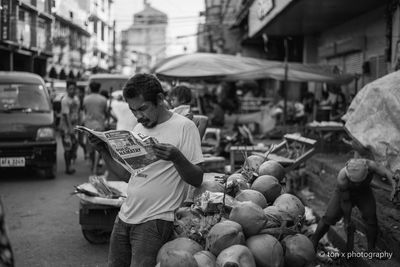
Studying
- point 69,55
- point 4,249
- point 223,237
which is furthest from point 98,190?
point 69,55

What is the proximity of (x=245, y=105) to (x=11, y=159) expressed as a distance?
10.5 metres

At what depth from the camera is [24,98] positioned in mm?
9828

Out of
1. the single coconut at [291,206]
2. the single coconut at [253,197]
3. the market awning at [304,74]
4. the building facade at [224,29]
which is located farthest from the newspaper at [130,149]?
the building facade at [224,29]

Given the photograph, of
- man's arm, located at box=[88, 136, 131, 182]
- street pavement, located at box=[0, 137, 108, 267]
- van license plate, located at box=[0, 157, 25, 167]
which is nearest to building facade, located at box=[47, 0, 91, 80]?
van license plate, located at box=[0, 157, 25, 167]

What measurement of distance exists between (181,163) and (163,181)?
25 cm

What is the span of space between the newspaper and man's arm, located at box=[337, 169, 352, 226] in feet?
8.33

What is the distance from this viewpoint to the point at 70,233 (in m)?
6.18

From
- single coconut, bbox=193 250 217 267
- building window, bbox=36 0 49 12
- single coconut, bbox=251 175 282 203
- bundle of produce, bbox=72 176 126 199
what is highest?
building window, bbox=36 0 49 12

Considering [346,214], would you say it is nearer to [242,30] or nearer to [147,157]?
[147,157]

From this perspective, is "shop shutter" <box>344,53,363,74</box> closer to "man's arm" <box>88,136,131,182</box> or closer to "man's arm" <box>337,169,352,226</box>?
"man's arm" <box>337,169,352,226</box>

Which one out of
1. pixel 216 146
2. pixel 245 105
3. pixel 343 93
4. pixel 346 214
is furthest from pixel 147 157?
pixel 245 105

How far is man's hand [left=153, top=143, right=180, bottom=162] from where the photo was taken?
2611 mm

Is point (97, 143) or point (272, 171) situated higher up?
point (97, 143)

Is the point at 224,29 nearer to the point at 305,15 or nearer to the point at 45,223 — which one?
the point at 305,15
